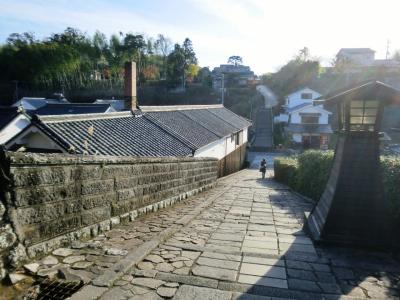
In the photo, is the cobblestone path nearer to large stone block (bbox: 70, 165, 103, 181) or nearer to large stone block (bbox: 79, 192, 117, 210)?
large stone block (bbox: 79, 192, 117, 210)

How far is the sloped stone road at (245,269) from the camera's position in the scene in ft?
12.8

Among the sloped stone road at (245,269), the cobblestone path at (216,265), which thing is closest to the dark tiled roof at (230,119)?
the sloped stone road at (245,269)

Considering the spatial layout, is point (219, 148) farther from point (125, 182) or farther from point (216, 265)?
point (216, 265)

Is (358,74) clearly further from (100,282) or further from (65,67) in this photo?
(100,282)

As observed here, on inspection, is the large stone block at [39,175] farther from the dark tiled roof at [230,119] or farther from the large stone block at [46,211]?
the dark tiled roof at [230,119]

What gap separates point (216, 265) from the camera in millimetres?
4652

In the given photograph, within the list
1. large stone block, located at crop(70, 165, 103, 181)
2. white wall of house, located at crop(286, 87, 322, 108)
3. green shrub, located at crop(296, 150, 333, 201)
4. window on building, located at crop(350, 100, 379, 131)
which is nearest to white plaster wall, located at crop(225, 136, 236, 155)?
green shrub, located at crop(296, 150, 333, 201)

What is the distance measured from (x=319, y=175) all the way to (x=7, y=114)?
25246 mm

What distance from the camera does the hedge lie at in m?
6.86

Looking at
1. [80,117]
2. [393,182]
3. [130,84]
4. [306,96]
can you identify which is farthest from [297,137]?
[393,182]

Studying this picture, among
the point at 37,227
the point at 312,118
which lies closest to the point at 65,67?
the point at 312,118

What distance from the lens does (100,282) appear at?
3824 mm

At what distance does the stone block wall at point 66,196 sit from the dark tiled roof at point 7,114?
22.3 meters

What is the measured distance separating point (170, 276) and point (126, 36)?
68903mm
